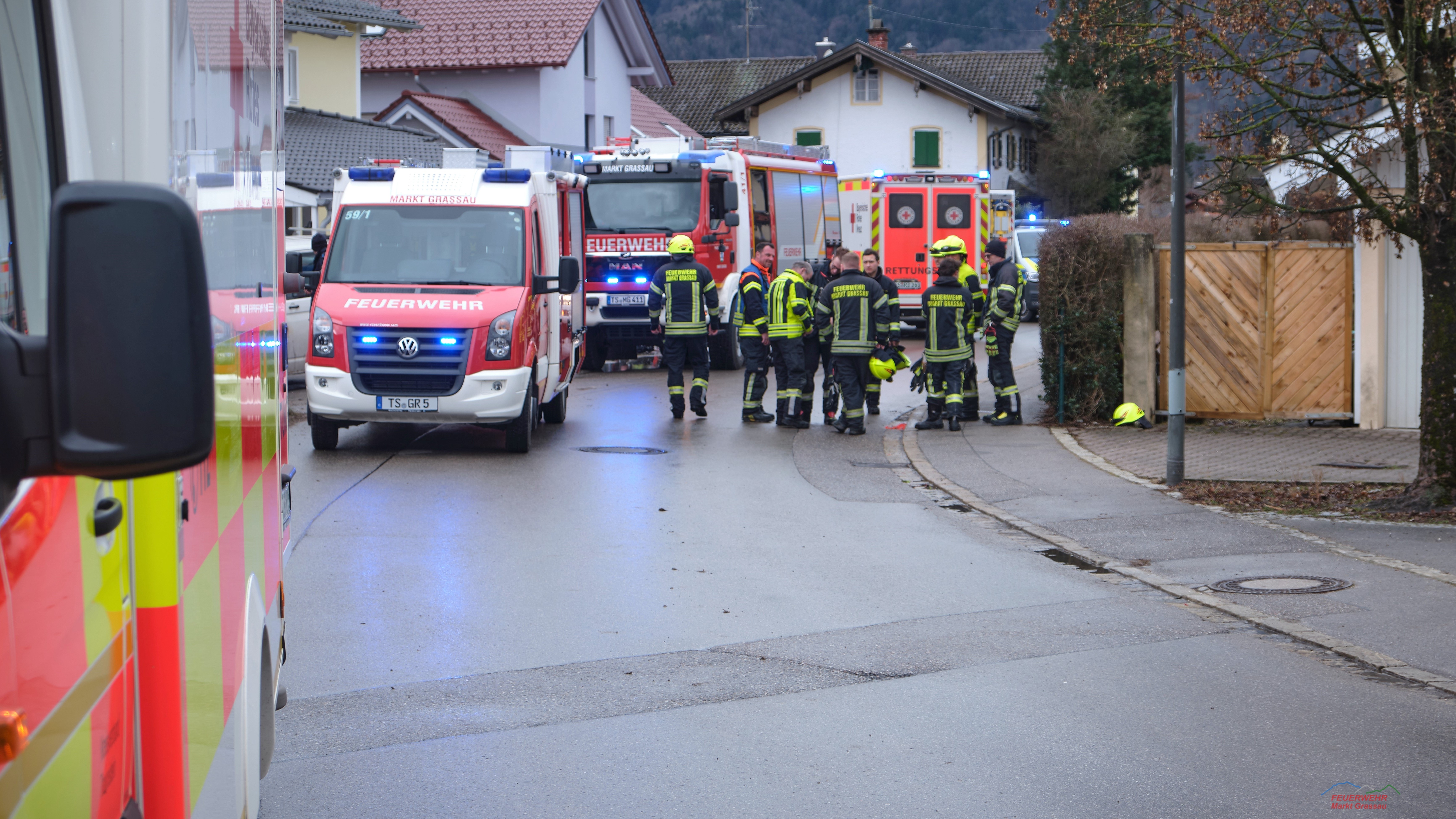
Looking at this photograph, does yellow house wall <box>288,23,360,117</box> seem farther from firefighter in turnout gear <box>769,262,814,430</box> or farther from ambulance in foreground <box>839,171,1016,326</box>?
firefighter in turnout gear <box>769,262,814,430</box>

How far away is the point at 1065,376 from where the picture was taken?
614 inches

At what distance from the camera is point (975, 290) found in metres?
16.6

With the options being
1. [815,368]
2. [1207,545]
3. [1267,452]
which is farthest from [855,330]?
[1207,545]

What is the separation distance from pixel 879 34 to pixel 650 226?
46.6 meters

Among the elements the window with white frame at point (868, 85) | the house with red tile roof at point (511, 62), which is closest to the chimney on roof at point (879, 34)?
the window with white frame at point (868, 85)

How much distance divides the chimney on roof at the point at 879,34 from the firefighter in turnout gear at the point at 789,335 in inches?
1959

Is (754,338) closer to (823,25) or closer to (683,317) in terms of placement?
(683,317)

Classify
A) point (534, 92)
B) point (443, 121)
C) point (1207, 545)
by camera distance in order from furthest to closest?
Answer: point (534, 92) < point (443, 121) < point (1207, 545)

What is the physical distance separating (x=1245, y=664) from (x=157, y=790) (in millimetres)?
5424

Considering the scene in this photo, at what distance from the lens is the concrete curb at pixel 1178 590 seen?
6.68 meters

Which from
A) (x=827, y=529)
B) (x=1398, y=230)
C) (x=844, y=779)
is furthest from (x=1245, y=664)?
(x=1398, y=230)

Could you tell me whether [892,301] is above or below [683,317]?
above

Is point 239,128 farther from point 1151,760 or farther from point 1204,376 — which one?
point 1204,376

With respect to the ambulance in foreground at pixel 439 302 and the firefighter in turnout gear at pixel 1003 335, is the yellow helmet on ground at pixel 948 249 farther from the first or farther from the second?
the ambulance in foreground at pixel 439 302
